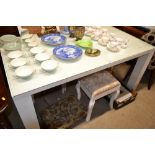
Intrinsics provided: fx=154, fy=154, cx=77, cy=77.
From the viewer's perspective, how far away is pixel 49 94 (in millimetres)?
1854

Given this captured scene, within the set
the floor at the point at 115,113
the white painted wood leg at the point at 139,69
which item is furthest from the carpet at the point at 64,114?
the white painted wood leg at the point at 139,69

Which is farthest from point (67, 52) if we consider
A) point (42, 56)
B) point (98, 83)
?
point (98, 83)

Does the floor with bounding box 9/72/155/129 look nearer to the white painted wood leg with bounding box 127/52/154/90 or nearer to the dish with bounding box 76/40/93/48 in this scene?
the white painted wood leg with bounding box 127/52/154/90

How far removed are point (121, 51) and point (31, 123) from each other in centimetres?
96

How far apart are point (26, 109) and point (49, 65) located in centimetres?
34

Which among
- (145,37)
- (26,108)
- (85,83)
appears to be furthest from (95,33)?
(26,108)

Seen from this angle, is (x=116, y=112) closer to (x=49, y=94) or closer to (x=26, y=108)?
(x=49, y=94)

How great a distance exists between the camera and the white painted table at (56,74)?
3.16 ft

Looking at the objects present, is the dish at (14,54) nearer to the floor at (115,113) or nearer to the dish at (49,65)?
the dish at (49,65)

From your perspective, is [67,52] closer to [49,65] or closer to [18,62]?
[49,65]

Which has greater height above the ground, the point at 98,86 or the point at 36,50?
the point at 36,50

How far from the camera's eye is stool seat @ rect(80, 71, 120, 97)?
1.38m

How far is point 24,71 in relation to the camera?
1026 mm

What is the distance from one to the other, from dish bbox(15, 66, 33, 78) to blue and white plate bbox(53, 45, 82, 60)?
256 mm
